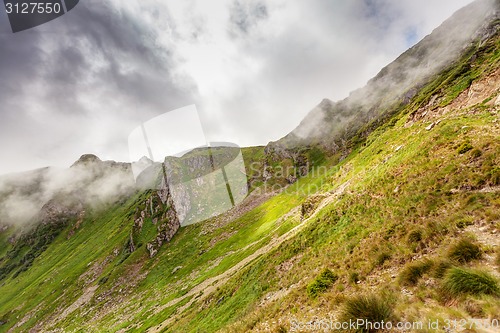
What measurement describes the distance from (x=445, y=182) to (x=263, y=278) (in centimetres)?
1978

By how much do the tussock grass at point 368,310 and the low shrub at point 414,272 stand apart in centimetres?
217

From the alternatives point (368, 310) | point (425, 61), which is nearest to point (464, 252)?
point (368, 310)

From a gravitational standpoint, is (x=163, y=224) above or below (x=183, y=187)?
below

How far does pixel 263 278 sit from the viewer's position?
27.9 meters

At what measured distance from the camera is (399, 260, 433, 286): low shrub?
38.2 ft

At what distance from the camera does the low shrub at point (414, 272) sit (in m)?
11.6

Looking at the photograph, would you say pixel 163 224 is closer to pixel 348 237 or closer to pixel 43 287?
pixel 43 287

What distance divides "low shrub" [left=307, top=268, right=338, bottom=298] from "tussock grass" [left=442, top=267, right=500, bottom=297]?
746cm

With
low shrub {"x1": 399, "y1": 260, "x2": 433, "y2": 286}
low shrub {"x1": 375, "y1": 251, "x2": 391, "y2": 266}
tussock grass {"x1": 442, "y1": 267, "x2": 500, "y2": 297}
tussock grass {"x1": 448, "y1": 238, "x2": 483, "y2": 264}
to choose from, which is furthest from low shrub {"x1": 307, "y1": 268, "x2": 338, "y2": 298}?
tussock grass {"x1": 442, "y1": 267, "x2": 500, "y2": 297}

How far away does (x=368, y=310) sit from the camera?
9562 millimetres

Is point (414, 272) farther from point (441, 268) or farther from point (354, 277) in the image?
point (354, 277)

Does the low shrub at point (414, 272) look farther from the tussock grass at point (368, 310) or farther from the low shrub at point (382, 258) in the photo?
the low shrub at point (382, 258)

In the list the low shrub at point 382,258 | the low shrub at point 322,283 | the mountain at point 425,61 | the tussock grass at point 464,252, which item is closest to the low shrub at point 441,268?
the tussock grass at point 464,252

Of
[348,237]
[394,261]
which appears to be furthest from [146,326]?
[394,261]
